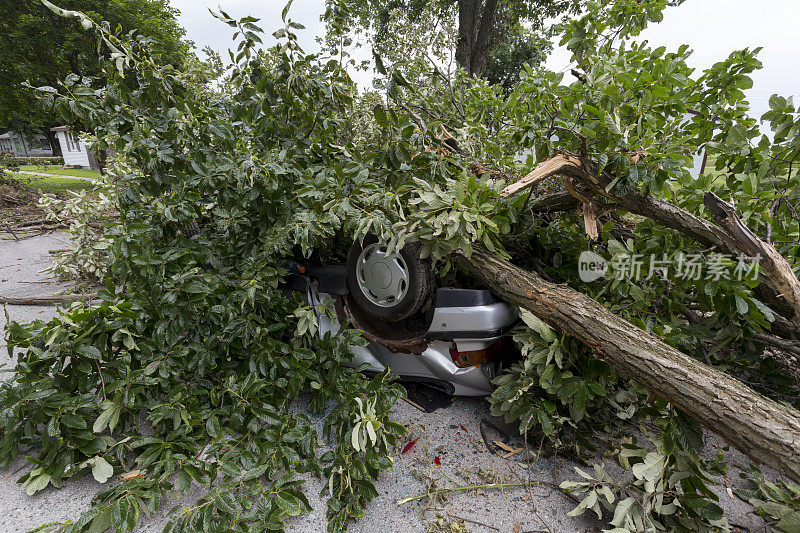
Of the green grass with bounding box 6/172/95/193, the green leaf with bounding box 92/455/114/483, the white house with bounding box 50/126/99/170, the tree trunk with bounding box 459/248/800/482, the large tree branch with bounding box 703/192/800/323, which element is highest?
the white house with bounding box 50/126/99/170

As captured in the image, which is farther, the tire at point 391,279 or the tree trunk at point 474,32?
the tree trunk at point 474,32

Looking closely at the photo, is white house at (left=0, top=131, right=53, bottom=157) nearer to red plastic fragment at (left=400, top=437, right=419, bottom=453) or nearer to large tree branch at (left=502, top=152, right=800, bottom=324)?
red plastic fragment at (left=400, top=437, right=419, bottom=453)

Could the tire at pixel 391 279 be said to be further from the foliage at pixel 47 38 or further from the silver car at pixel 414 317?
the foliage at pixel 47 38

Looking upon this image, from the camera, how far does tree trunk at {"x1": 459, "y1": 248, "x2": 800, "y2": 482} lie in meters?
1.46

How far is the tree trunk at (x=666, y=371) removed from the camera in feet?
4.77

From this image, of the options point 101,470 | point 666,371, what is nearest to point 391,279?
point 666,371

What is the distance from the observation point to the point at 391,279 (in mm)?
2350

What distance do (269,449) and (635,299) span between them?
86.9 inches

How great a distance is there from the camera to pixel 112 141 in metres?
2.32

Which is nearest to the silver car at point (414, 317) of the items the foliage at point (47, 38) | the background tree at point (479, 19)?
the background tree at point (479, 19)

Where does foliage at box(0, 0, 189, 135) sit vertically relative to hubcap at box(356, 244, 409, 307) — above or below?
above

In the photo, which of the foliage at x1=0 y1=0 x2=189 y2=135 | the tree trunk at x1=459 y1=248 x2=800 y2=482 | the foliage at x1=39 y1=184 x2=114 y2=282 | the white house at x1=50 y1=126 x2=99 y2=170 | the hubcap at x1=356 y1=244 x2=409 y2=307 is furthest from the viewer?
the white house at x1=50 y1=126 x2=99 y2=170

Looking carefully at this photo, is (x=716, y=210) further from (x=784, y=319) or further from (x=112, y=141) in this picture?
(x=112, y=141)

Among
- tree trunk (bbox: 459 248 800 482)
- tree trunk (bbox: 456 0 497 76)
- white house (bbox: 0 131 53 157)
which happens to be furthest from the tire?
white house (bbox: 0 131 53 157)
